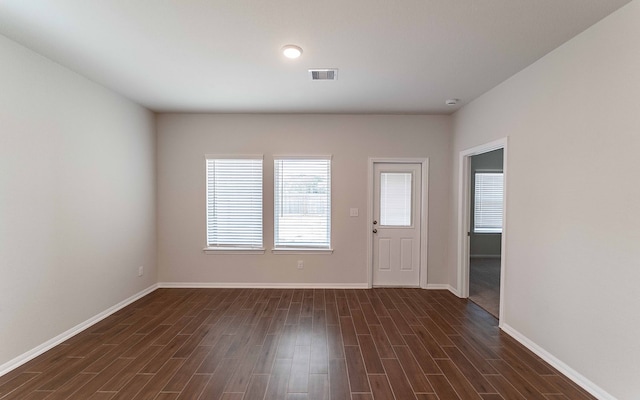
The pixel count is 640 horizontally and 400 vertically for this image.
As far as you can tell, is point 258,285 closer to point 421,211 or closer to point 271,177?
point 271,177

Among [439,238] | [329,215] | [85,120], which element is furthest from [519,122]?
[85,120]

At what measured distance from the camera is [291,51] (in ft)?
8.02

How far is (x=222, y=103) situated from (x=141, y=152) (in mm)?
1465

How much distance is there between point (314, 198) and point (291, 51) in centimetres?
240

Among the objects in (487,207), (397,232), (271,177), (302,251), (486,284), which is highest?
(271,177)

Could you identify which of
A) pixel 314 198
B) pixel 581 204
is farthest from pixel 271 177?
pixel 581 204

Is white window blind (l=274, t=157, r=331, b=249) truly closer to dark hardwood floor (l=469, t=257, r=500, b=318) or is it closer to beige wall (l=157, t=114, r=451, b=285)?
beige wall (l=157, t=114, r=451, b=285)

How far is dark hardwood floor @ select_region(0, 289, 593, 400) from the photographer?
207 centimetres

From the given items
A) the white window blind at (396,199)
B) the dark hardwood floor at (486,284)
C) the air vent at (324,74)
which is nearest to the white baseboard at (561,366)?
the dark hardwood floor at (486,284)

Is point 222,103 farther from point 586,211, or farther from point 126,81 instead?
point 586,211

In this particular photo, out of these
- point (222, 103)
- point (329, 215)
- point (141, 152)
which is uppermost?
point (222, 103)

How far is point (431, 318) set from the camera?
3322 mm

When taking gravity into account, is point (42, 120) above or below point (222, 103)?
below

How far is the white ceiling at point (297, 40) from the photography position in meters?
1.92
